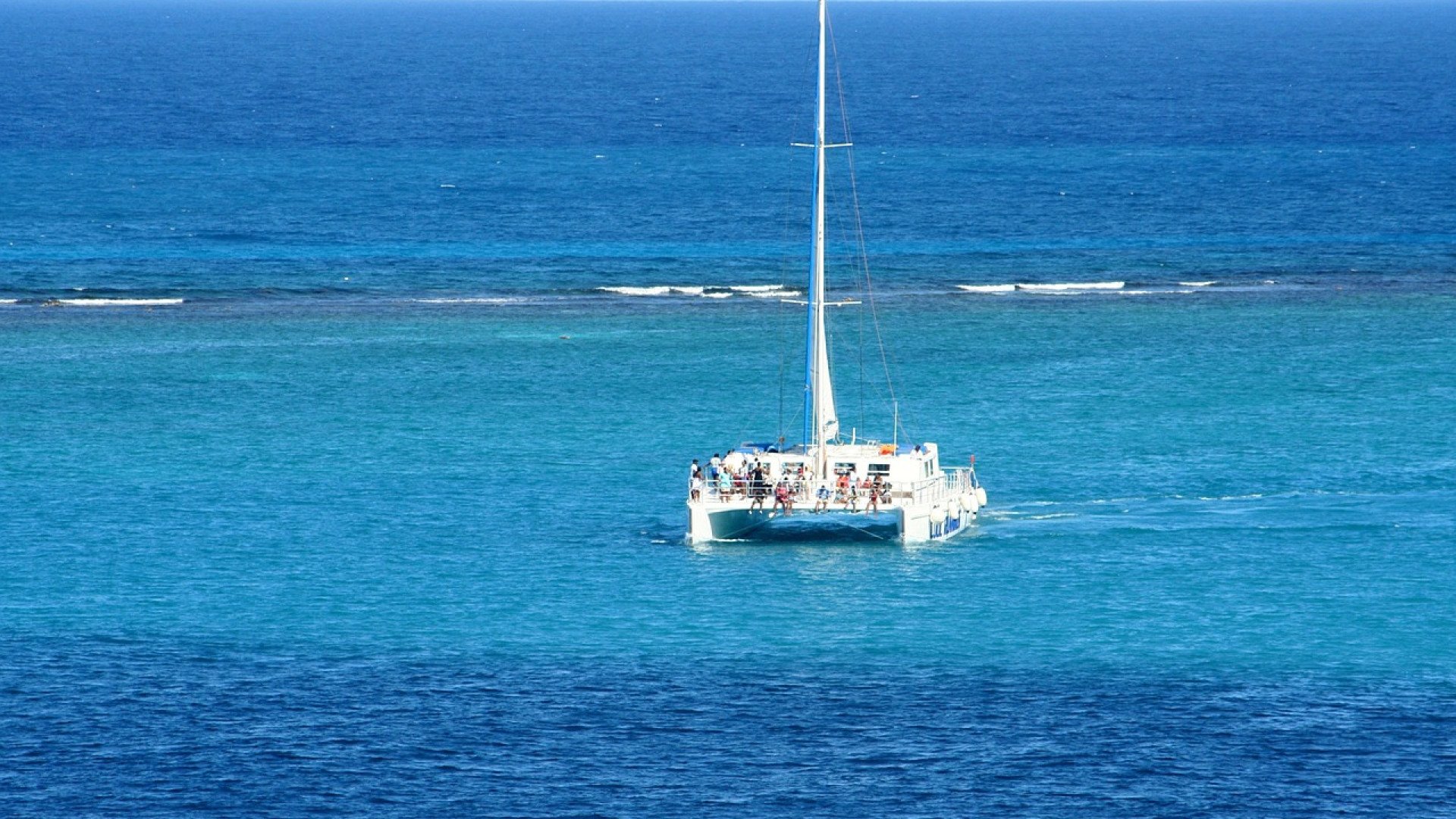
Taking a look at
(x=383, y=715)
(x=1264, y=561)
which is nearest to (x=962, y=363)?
(x=1264, y=561)

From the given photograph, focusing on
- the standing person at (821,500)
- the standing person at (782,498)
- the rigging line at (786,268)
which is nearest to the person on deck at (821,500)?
the standing person at (821,500)

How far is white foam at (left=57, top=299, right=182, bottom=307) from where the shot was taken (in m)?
127

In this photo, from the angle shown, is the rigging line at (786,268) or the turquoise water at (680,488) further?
the rigging line at (786,268)

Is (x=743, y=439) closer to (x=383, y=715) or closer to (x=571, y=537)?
(x=571, y=537)

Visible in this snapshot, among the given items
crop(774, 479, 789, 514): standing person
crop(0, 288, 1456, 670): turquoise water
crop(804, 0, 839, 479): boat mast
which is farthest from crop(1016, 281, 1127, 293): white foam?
crop(774, 479, 789, 514): standing person

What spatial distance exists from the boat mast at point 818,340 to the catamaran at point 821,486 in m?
0.05

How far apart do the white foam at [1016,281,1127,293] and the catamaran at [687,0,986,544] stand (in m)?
59.6

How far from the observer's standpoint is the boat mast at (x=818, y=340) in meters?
74.2

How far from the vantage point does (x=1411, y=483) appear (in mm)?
81062

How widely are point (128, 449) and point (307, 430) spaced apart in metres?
7.54

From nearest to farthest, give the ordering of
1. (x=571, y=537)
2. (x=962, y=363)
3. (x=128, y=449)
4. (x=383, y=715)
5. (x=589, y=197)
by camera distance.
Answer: (x=383, y=715) < (x=571, y=537) < (x=128, y=449) < (x=962, y=363) < (x=589, y=197)

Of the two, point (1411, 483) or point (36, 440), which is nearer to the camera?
point (1411, 483)

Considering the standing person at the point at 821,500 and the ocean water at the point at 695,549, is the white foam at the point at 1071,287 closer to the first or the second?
the ocean water at the point at 695,549

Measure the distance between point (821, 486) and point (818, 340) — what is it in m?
6.33
